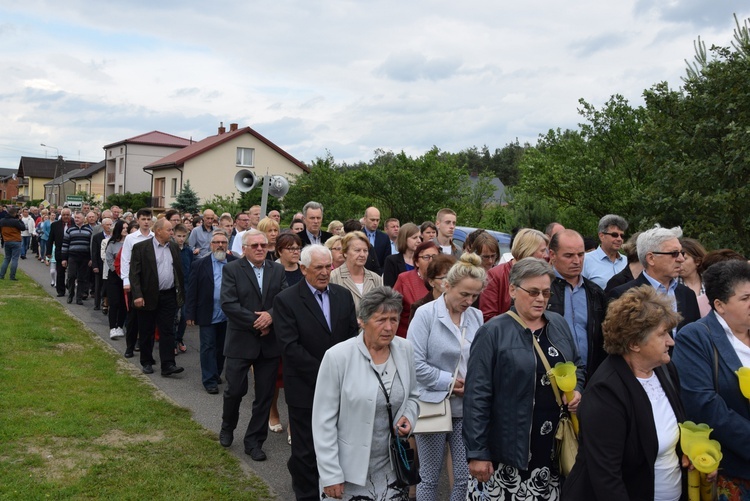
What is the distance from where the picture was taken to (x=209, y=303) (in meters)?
8.57

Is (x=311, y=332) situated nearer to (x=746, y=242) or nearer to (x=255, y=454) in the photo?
(x=255, y=454)

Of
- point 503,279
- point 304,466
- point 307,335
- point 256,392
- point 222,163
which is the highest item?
point 222,163

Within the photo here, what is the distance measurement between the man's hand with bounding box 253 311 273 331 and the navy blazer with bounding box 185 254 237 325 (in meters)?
2.30

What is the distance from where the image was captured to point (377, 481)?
3885mm

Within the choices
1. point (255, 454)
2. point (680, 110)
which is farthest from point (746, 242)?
point (255, 454)

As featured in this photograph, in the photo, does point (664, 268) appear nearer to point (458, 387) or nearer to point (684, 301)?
point (684, 301)

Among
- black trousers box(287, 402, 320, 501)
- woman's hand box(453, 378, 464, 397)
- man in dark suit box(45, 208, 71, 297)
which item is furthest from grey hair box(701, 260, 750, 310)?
man in dark suit box(45, 208, 71, 297)

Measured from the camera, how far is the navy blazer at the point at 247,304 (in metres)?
6.43

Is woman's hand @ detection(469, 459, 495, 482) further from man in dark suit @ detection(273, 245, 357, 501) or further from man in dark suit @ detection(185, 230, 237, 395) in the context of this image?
man in dark suit @ detection(185, 230, 237, 395)

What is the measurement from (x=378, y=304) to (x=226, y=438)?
3.21 meters

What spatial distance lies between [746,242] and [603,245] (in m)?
6.84

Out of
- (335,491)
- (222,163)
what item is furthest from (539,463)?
(222,163)

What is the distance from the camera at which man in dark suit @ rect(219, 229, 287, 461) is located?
20.7 feet

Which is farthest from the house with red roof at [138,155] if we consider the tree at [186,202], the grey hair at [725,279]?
the grey hair at [725,279]
